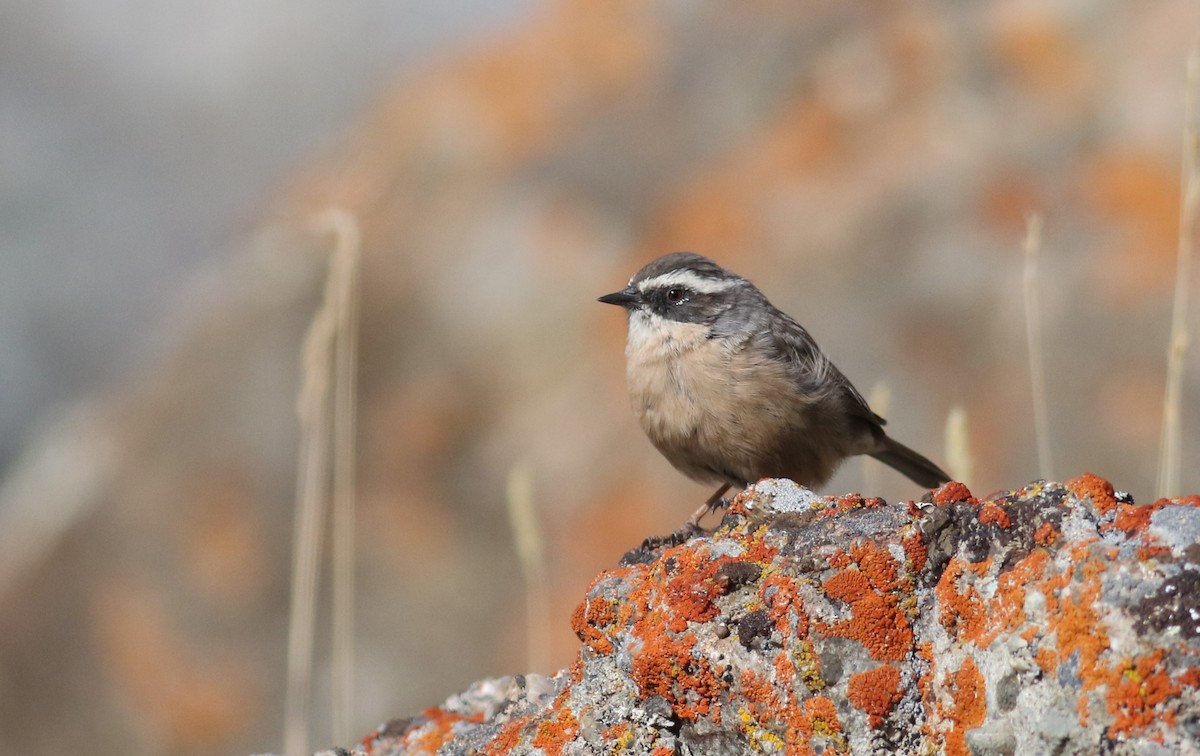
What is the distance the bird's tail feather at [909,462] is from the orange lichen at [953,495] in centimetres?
284

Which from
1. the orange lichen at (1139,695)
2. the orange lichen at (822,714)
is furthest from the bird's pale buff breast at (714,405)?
the orange lichen at (1139,695)

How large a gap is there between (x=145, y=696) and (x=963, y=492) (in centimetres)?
623

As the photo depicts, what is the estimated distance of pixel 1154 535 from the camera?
2291 millimetres

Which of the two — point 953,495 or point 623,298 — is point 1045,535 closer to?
point 953,495

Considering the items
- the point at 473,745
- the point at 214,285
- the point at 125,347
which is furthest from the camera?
the point at 125,347

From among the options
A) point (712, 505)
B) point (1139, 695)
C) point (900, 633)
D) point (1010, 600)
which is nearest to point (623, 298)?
point (712, 505)

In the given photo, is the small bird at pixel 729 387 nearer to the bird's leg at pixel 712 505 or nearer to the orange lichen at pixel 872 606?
the bird's leg at pixel 712 505

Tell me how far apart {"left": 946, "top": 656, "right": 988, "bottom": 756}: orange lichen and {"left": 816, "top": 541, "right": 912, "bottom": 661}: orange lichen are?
148 millimetres

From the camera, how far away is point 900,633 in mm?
2555

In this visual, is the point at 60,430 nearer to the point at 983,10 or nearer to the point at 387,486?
the point at 387,486

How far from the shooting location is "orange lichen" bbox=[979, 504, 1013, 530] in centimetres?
255

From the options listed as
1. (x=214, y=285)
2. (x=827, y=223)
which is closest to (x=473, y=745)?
(x=827, y=223)

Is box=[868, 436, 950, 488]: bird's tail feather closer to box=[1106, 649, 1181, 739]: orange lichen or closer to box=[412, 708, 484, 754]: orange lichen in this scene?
box=[412, 708, 484, 754]: orange lichen

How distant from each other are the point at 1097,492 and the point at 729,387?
2313mm
